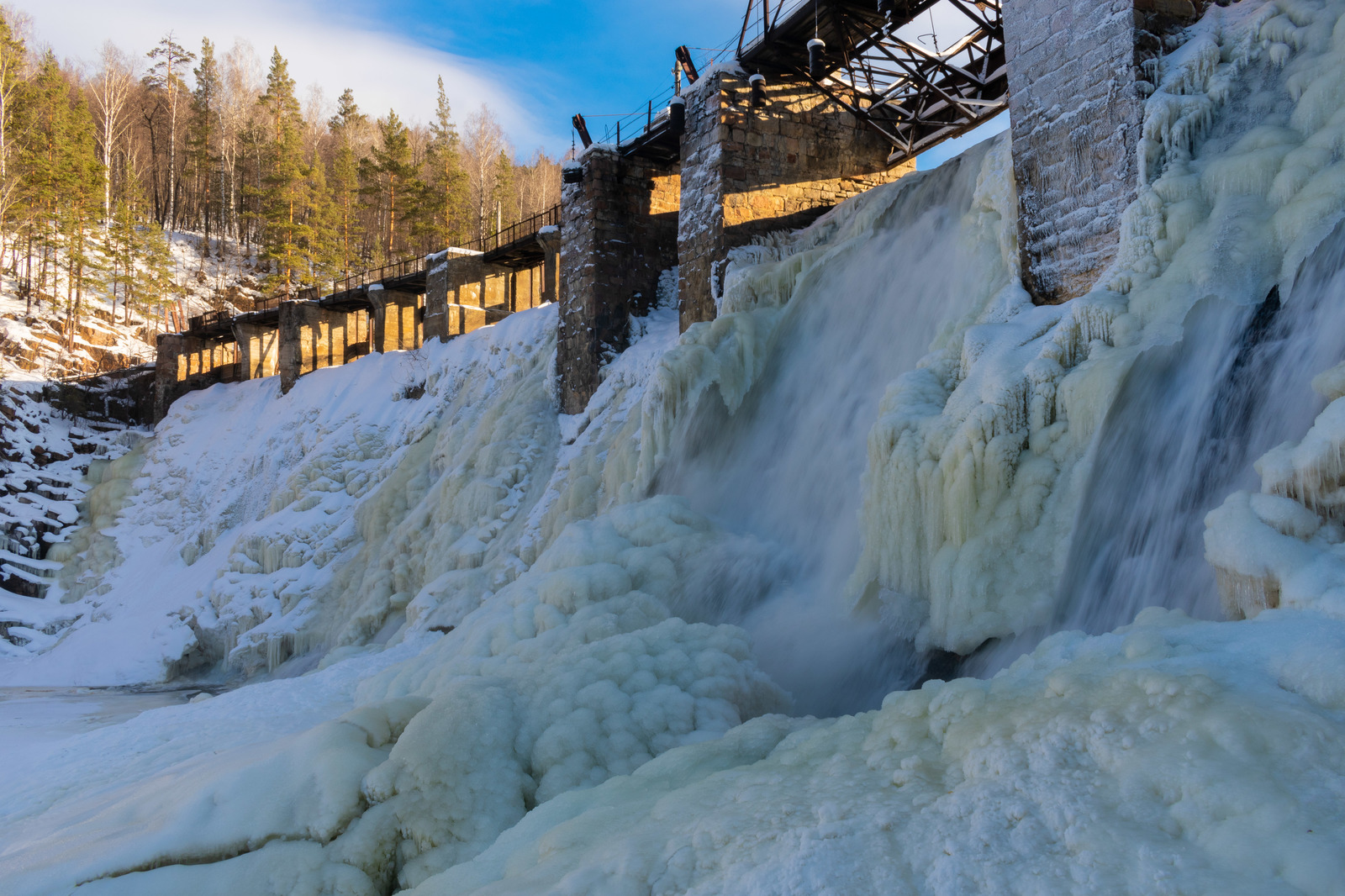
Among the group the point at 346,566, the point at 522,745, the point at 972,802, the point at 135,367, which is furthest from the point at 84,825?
the point at 135,367

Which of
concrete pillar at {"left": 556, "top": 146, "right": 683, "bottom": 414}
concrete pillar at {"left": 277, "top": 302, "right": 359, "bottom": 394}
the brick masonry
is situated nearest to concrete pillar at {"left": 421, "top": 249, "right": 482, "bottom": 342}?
the brick masonry

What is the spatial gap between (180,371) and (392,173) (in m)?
14.3

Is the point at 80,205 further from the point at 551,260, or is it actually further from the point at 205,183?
the point at 551,260

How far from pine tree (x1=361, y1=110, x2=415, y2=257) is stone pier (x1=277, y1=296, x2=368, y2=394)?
11.8m

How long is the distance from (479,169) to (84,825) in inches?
1666

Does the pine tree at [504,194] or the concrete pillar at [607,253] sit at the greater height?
the pine tree at [504,194]

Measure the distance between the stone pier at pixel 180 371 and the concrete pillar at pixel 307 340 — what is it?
3.90 metres

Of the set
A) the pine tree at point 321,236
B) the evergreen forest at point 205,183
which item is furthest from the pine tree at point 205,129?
the pine tree at point 321,236

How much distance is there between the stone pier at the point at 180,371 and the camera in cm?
2773

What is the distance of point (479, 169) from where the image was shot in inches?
1716

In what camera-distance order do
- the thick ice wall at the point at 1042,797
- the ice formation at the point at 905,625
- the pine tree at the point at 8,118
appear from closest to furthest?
1. the thick ice wall at the point at 1042,797
2. the ice formation at the point at 905,625
3. the pine tree at the point at 8,118

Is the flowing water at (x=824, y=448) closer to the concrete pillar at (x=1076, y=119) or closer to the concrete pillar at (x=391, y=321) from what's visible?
the concrete pillar at (x=1076, y=119)

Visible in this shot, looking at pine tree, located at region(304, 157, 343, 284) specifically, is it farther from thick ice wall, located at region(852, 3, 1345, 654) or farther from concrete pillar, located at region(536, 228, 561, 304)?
thick ice wall, located at region(852, 3, 1345, 654)

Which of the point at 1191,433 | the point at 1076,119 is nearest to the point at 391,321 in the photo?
the point at 1076,119
